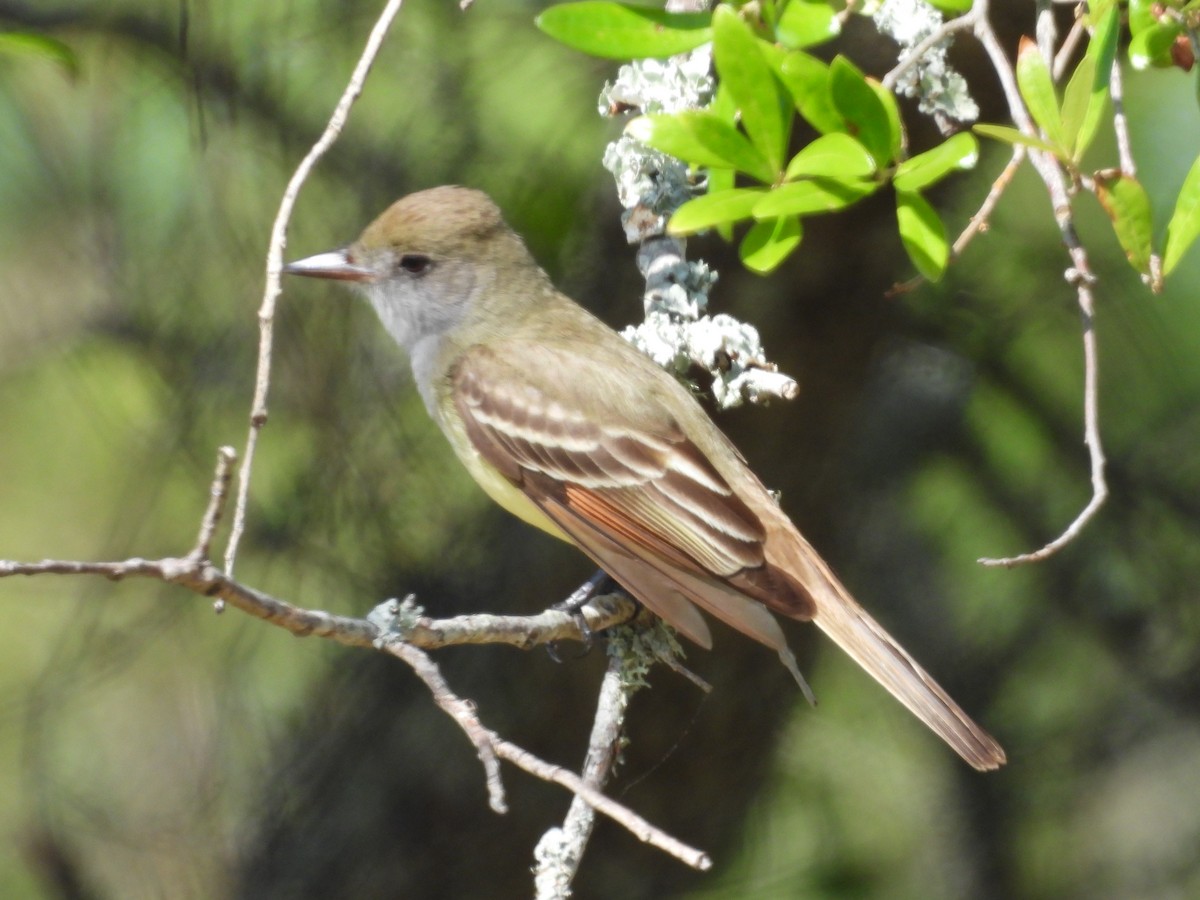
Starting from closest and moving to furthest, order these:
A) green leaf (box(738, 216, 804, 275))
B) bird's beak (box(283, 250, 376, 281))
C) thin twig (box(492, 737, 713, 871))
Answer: thin twig (box(492, 737, 713, 871)) → green leaf (box(738, 216, 804, 275)) → bird's beak (box(283, 250, 376, 281))

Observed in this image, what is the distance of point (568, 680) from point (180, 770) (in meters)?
1.42

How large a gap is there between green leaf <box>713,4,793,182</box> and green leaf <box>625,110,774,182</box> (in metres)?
0.02

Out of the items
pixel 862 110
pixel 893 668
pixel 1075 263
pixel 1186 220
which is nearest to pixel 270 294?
pixel 862 110

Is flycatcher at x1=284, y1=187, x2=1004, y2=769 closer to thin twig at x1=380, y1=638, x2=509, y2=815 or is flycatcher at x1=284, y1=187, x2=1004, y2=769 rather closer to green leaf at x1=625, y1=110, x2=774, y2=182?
thin twig at x1=380, y1=638, x2=509, y2=815

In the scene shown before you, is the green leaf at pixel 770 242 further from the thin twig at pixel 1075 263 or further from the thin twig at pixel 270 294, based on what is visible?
the thin twig at pixel 270 294

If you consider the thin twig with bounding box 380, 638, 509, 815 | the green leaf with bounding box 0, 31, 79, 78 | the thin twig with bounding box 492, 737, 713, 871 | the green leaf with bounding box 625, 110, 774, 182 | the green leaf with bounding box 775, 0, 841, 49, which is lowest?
the thin twig with bounding box 380, 638, 509, 815

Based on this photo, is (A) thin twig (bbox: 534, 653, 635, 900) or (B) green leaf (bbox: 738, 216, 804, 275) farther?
(A) thin twig (bbox: 534, 653, 635, 900)

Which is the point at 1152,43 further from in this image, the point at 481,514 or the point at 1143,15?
the point at 481,514

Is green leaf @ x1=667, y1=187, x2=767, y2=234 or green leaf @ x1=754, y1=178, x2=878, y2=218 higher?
green leaf @ x1=754, y1=178, x2=878, y2=218

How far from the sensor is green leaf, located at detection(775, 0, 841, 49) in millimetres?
1718

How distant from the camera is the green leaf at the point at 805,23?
172cm

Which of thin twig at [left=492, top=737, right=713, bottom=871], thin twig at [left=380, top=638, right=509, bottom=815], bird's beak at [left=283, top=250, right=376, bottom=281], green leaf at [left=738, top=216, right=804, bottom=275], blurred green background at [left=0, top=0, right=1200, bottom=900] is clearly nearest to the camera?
thin twig at [left=492, top=737, right=713, bottom=871]

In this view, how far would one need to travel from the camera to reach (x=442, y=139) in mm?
3148

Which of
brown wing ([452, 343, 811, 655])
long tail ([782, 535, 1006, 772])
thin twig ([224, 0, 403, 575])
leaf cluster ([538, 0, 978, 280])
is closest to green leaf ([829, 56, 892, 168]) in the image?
leaf cluster ([538, 0, 978, 280])
